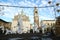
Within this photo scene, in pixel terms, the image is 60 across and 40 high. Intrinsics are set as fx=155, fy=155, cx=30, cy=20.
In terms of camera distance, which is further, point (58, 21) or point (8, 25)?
point (8, 25)

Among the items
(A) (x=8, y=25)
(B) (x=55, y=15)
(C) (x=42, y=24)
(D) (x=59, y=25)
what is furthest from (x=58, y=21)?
(A) (x=8, y=25)

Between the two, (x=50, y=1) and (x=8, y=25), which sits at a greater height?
(x=50, y=1)

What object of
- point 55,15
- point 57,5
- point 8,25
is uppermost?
point 57,5

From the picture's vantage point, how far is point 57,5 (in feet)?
66.1

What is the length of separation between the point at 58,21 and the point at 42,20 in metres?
5.59

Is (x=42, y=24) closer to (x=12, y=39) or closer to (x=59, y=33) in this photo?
(x=59, y=33)

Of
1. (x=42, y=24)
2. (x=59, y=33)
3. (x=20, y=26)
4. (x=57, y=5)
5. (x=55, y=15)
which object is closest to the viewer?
(x=57, y=5)

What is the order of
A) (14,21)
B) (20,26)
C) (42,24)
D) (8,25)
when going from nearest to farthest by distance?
(20,26), (42,24), (8,25), (14,21)

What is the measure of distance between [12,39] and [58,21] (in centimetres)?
869

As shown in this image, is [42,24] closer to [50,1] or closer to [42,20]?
[42,20]

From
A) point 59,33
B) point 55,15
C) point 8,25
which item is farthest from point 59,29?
point 8,25

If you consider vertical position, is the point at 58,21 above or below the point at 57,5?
below

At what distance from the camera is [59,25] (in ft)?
76.7

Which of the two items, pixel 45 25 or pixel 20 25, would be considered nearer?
pixel 20 25
